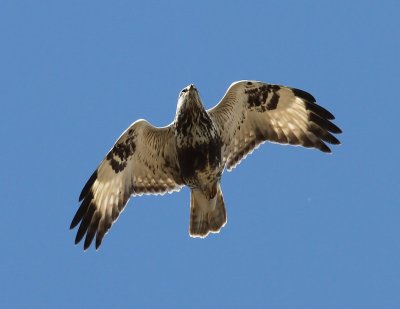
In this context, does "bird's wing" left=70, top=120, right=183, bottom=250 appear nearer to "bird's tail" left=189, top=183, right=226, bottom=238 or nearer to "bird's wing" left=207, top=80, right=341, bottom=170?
"bird's tail" left=189, top=183, right=226, bottom=238

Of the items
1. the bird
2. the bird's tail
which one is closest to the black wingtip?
the bird

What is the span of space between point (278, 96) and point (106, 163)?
3043 mm

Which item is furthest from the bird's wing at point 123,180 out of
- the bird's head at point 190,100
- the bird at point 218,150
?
the bird's head at point 190,100

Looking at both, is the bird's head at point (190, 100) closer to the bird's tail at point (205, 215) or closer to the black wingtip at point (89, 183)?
the bird's tail at point (205, 215)

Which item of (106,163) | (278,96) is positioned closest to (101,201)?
(106,163)

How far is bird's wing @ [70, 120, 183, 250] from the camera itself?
12266mm

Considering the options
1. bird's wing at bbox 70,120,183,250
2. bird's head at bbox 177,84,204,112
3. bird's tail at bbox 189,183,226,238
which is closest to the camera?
bird's head at bbox 177,84,204,112

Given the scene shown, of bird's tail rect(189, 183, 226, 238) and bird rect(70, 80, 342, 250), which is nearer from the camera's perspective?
bird rect(70, 80, 342, 250)

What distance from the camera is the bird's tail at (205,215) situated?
1238 centimetres

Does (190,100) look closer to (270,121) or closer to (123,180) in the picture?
(270,121)

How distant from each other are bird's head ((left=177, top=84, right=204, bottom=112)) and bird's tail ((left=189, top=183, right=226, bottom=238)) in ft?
5.21

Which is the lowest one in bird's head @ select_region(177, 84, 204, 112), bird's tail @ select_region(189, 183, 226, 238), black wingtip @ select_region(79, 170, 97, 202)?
bird's tail @ select_region(189, 183, 226, 238)

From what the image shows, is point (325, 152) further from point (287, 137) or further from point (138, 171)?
point (138, 171)

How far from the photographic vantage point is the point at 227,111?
40.2 ft
